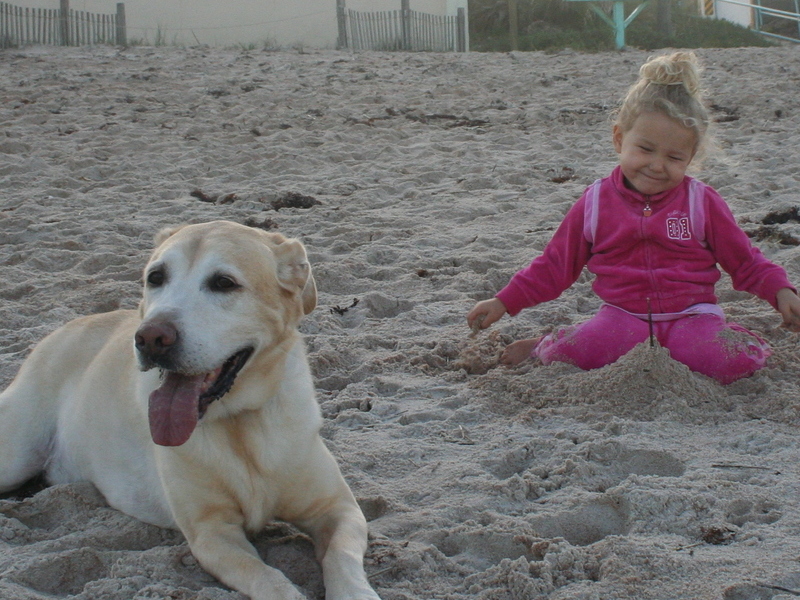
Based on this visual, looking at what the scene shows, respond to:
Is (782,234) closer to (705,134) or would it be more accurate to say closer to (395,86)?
(705,134)

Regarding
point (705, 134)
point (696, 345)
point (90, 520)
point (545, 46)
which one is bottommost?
point (90, 520)

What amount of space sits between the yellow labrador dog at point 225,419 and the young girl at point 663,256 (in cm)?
137

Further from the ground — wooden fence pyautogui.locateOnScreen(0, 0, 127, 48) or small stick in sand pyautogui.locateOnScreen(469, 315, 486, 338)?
wooden fence pyautogui.locateOnScreen(0, 0, 127, 48)

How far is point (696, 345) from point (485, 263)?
5.81ft

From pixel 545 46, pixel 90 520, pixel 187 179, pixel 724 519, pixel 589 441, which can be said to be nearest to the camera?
pixel 724 519

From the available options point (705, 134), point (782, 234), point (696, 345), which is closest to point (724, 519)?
point (696, 345)

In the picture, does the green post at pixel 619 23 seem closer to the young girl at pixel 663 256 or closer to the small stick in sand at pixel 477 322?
the young girl at pixel 663 256

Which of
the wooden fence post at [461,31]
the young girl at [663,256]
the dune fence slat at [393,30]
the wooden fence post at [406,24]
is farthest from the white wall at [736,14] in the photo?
the young girl at [663,256]

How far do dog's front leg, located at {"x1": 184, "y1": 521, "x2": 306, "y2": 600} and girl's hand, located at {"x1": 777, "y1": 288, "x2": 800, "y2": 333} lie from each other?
235 cm

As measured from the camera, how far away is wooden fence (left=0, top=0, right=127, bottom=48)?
14.1m

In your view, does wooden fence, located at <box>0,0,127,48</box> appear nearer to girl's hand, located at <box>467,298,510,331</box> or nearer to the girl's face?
girl's hand, located at <box>467,298,510,331</box>

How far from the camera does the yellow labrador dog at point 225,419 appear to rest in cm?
246

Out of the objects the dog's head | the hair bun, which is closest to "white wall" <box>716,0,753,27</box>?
the hair bun

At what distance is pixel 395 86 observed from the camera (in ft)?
37.7
